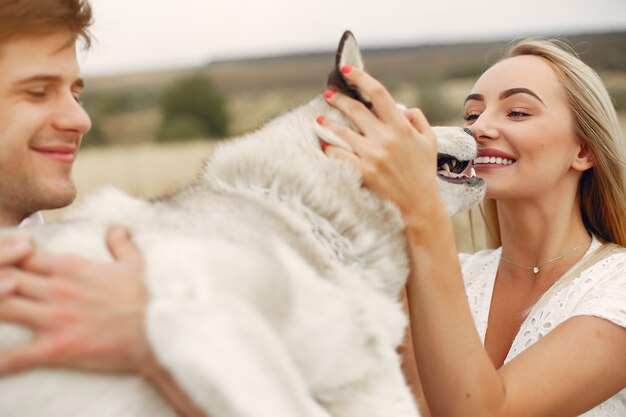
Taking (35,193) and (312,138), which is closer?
(312,138)

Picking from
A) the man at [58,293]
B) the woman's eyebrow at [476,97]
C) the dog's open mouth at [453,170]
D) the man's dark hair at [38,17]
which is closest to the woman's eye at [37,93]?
the man at [58,293]

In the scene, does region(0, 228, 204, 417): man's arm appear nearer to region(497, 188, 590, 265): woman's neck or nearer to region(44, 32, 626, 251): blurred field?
region(497, 188, 590, 265): woman's neck

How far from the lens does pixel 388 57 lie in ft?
102

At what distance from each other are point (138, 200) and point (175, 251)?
0.59m

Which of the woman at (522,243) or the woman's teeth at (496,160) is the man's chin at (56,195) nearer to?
the woman at (522,243)

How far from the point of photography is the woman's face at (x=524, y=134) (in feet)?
11.1

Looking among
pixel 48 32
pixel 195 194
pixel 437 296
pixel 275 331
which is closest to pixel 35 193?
pixel 48 32

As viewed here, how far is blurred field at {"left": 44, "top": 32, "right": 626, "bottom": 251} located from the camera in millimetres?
13484

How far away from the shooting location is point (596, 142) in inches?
139

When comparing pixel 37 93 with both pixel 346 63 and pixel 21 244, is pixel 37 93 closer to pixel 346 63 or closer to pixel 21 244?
pixel 21 244

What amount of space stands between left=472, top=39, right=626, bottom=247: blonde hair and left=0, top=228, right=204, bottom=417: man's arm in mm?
2586

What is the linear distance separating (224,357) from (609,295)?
211 centimetres

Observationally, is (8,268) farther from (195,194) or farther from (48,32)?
(48,32)

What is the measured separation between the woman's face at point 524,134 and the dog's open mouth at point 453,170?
32 centimetres
